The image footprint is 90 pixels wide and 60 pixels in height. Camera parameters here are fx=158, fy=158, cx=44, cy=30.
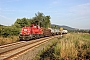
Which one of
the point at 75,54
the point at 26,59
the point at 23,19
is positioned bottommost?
the point at 26,59

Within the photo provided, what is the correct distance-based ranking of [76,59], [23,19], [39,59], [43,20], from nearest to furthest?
[76,59]
[39,59]
[23,19]
[43,20]

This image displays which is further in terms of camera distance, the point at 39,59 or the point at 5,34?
the point at 5,34

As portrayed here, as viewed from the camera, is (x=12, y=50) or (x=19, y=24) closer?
(x=12, y=50)

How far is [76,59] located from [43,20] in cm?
11644

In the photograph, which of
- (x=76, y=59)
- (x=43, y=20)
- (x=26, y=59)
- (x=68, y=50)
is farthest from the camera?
(x=43, y=20)

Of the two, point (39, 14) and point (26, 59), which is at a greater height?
point (39, 14)

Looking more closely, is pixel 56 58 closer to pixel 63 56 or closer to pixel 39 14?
pixel 63 56

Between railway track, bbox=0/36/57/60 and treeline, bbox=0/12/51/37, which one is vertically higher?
treeline, bbox=0/12/51/37

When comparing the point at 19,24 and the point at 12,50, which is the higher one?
the point at 19,24

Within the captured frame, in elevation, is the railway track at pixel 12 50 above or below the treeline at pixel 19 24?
below

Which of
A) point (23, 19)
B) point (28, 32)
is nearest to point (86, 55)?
point (28, 32)

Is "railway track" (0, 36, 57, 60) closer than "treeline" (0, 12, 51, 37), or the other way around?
"railway track" (0, 36, 57, 60)

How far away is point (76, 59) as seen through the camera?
8.45 m

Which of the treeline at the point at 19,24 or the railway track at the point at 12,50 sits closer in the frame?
the railway track at the point at 12,50
